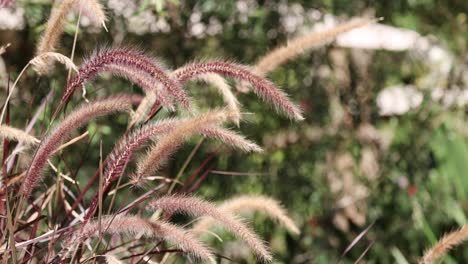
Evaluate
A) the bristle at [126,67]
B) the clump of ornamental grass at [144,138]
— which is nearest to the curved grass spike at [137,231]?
the clump of ornamental grass at [144,138]

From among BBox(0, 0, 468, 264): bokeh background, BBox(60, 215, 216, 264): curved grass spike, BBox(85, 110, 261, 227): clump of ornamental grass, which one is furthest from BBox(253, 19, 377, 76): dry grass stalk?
BBox(0, 0, 468, 264): bokeh background

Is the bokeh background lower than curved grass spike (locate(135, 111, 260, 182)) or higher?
lower

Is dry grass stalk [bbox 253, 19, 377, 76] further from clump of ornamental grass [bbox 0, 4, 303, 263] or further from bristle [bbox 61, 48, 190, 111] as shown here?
bristle [bbox 61, 48, 190, 111]

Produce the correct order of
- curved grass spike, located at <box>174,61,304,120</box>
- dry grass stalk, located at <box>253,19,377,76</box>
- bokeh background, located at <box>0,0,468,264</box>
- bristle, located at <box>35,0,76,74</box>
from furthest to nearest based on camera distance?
bokeh background, located at <box>0,0,468,264</box>
dry grass stalk, located at <box>253,19,377,76</box>
bristle, located at <box>35,0,76,74</box>
curved grass spike, located at <box>174,61,304,120</box>

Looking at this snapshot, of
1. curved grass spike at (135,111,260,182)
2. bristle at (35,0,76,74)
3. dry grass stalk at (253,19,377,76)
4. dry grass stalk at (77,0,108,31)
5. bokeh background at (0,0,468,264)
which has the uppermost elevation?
dry grass stalk at (77,0,108,31)

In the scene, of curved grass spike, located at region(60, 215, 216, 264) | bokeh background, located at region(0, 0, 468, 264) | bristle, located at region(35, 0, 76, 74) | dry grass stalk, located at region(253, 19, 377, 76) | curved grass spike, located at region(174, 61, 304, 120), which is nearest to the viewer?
curved grass spike, located at region(60, 215, 216, 264)

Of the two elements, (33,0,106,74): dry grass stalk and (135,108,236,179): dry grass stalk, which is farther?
(33,0,106,74): dry grass stalk

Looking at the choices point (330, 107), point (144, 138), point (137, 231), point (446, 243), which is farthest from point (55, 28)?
point (330, 107)

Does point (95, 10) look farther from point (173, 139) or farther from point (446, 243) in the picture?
point (446, 243)
